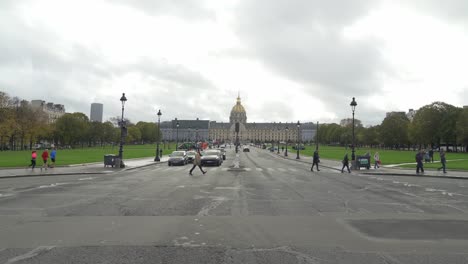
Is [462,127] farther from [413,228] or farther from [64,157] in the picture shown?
[413,228]

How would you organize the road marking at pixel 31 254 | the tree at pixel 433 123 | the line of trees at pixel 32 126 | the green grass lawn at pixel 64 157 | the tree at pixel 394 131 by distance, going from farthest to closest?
the tree at pixel 394 131
the tree at pixel 433 123
the line of trees at pixel 32 126
the green grass lawn at pixel 64 157
the road marking at pixel 31 254

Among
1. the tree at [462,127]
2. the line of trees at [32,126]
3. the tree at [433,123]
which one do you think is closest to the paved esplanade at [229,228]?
the line of trees at [32,126]

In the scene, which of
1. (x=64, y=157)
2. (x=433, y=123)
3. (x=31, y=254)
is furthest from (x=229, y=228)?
(x=433, y=123)

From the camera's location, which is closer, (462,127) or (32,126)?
(462,127)

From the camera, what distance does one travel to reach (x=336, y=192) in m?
17.6

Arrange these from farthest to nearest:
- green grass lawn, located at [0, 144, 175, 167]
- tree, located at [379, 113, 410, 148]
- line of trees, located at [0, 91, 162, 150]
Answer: tree, located at [379, 113, 410, 148] < line of trees, located at [0, 91, 162, 150] < green grass lawn, located at [0, 144, 175, 167]

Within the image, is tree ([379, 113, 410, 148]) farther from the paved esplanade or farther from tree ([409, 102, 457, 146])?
the paved esplanade

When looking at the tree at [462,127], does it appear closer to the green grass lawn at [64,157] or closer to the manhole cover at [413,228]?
the green grass lawn at [64,157]

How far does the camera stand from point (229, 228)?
9469mm

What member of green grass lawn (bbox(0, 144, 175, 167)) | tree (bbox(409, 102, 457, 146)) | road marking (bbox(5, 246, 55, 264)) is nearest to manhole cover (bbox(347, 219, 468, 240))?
road marking (bbox(5, 246, 55, 264))

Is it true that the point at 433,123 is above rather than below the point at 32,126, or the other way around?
above

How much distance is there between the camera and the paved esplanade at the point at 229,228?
721cm

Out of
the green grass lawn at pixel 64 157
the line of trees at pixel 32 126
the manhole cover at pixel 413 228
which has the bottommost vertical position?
the green grass lawn at pixel 64 157

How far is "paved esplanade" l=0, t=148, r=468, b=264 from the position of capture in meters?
7.21
